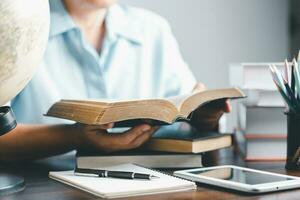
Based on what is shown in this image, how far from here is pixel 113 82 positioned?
125cm

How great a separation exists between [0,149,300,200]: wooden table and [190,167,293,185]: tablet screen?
1.5 inches

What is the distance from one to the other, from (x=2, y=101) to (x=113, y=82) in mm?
587

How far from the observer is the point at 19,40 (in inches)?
24.9

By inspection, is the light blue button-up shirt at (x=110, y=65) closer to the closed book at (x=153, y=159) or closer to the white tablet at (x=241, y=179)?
the closed book at (x=153, y=159)

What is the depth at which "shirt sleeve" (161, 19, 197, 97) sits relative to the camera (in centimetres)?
131

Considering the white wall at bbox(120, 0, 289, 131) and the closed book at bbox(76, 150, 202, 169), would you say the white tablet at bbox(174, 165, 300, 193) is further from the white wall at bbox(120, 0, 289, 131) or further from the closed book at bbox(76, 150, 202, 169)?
the white wall at bbox(120, 0, 289, 131)

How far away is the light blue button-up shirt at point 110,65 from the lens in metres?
1.15

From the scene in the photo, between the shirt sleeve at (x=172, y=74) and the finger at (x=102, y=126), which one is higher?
the shirt sleeve at (x=172, y=74)

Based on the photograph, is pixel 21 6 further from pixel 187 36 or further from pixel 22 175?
pixel 187 36

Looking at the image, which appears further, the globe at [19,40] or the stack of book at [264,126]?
the stack of book at [264,126]

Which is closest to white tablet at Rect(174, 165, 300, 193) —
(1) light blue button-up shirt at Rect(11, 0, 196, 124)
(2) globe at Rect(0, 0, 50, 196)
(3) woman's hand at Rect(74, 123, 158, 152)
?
(3) woman's hand at Rect(74, 123, 158, 152)

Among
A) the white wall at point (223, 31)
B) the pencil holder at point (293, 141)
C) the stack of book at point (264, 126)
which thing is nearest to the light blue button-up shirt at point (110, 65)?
the white wall at point (223, 31)

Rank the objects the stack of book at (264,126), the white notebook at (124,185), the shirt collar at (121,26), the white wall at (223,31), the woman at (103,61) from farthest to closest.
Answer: the white wall at (223,31) < the shirt collar at (121,26) < the woman at (103,61) < the stack of book at (264,126) < the white notebook at (124,185)

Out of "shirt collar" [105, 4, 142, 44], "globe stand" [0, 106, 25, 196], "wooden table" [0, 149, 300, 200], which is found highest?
"shirt collar" [105, 4, 142, 44]
